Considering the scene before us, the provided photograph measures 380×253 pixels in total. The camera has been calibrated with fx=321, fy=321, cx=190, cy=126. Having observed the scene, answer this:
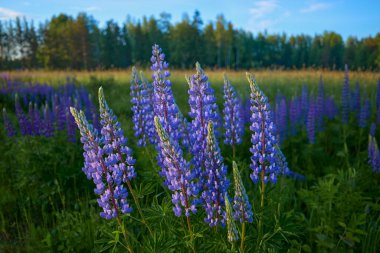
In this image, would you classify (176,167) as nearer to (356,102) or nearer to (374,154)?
(374,154)

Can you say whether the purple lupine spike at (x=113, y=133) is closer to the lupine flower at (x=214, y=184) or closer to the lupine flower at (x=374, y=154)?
the lupine flower at (x=214, y=184)

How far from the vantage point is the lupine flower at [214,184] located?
1.89m

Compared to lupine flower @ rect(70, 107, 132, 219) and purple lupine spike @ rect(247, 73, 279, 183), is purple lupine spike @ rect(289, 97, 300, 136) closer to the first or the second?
purple lupine spike @ rect(247, 73, 279, 183)

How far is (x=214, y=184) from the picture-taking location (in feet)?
6.36

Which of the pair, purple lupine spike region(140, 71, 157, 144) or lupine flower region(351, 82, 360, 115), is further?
lupine flower region(351, 82, 360, 115)

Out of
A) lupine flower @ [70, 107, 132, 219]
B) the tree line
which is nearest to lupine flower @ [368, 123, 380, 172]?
lupine flower @ [70, 107, 132, 219]

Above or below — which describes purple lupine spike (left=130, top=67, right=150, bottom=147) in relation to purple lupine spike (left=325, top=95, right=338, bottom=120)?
above

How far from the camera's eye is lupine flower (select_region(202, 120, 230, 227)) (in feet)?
6.20

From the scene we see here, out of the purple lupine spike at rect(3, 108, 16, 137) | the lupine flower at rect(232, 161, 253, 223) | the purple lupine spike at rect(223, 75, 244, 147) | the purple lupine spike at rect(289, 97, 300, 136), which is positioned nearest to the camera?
the lupine flower at rect(232, 161, 253, 223)

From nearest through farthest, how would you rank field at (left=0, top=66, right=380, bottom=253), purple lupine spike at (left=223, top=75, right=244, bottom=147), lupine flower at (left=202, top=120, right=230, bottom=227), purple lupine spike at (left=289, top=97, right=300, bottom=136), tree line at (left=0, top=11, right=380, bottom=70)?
lupine flower at (left=202, top=120, right=230, bottom=227) → field at (left=0, top=66, right=380, bottom=253) → purple lupine spike at (left=223, top=75, right=244, bottom=147) → purple lupine spike at (left=289, top=97, right=300, bottom=136) → tree line at (left=0, top=11, right=380, bottom=70)

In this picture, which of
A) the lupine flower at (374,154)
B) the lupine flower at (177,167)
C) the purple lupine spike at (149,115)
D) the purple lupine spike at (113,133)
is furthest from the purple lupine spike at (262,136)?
the lupine flower at (374,154)

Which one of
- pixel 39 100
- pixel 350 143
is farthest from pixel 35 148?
pixel 39 100

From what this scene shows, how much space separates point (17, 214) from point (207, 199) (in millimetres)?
3262

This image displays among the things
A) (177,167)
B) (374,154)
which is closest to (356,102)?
(374,154)
